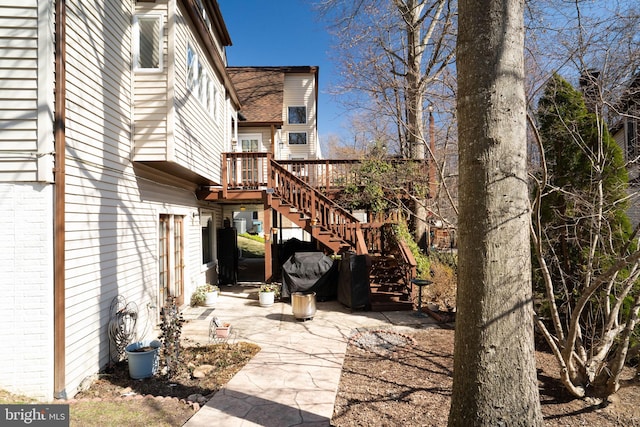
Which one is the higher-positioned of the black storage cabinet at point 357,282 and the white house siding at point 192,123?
the white house siding at point 192,123

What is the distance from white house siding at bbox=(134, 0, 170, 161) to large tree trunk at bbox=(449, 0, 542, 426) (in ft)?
15.9

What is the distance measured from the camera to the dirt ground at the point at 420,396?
343cm

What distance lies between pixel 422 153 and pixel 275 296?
6.00 metres

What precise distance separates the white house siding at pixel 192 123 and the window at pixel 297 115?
10.5 metres

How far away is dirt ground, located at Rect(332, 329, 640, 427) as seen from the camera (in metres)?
3.43

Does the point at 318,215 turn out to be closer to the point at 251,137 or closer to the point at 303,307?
the point at 303,307

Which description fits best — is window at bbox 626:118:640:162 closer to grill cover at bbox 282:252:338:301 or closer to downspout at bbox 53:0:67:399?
grill cover at bbox 282:252:338:301

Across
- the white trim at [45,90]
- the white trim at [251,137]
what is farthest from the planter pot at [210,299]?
the white trim at [251,137]

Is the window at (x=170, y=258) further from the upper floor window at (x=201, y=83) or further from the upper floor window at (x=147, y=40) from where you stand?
the upper floor window at (x=147, y=40)

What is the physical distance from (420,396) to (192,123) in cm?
598

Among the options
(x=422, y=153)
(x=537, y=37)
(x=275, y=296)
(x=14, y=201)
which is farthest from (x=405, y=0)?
(x=14, y=201)

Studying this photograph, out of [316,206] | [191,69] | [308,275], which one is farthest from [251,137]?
[308,275]

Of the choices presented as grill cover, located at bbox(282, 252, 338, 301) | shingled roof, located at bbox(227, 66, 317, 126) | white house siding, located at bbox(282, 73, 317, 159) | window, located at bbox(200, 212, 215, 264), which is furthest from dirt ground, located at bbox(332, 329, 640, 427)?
white house siding, located at bbox(282, 73, 317, 159)

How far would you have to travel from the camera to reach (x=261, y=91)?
16.9 meters
